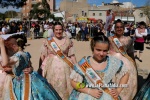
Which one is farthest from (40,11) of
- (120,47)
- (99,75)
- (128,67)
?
(99,75)

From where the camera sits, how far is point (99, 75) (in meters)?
2.41

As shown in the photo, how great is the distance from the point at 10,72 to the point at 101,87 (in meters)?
1.32

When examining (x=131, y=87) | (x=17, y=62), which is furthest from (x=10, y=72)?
(x=131, y=87)

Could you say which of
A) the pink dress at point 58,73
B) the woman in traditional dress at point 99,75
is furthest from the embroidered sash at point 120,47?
the woman in traditional dress at point 99,75

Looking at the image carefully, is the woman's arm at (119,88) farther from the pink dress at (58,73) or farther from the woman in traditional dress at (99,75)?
the pink dress at (58,73)

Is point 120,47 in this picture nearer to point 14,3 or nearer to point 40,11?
point 14,3

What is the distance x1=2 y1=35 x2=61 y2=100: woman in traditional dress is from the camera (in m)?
2.95

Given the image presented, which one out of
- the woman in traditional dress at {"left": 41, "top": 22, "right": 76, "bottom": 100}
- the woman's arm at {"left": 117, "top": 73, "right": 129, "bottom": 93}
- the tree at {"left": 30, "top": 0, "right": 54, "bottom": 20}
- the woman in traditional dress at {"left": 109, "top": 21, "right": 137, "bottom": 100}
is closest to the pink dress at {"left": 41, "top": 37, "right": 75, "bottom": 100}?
the woman in traditional dress at {"left": 41, "top": 22, "right": 76, "bottom": 100}

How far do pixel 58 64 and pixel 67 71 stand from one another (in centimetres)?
19

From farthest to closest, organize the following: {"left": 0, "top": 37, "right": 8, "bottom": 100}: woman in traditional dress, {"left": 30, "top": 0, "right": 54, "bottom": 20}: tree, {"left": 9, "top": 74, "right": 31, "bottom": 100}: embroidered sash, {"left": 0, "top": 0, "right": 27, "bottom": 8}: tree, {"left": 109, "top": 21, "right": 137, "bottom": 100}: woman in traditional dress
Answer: {"left": 30, "top": 0, "right": 54, "bottom": 20}: tree → {"left": 0, "top": 0, "right": 27, "bottom": 8}: tree → {"left": 109, "top": 21, "right": 137, "bottom": 100}: woman in traditional dress → {"left": 9, "top": 74, "right": 31, "bottom": 100}: embroidered sash → {"left": 0, "top": 37, "right": 8, "bottom": 100}: woman in traditional dress

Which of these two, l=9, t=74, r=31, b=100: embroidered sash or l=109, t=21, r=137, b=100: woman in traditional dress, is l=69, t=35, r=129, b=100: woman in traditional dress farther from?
l=109, t=21, r=137, b=100: woman in traditional dress

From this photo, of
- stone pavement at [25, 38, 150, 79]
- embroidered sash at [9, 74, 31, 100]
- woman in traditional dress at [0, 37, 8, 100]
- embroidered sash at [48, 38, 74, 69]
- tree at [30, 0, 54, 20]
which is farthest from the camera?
tree at [30, 0, 54, 20]

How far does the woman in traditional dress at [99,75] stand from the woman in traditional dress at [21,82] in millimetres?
719

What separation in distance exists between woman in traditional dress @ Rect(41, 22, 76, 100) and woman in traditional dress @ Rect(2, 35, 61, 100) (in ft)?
3.06
